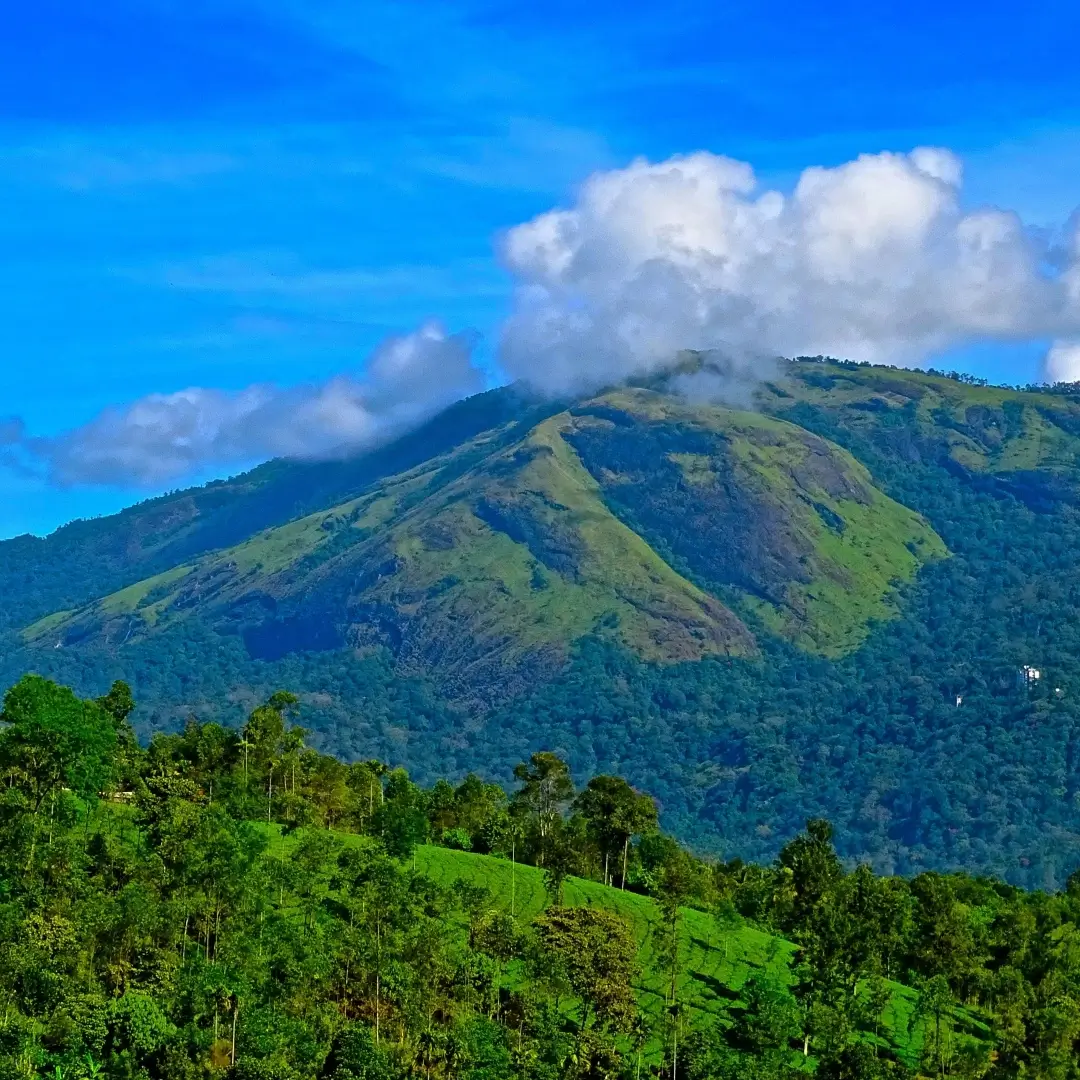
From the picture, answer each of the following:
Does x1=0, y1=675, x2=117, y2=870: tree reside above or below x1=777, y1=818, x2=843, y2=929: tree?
above

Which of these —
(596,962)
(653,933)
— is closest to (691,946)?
(653,933)

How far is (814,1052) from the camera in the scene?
291 feet

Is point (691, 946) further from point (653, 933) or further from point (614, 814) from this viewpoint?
point (614, 814)

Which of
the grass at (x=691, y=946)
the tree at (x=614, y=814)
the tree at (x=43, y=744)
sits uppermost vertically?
the tree at (x=43, y=744)

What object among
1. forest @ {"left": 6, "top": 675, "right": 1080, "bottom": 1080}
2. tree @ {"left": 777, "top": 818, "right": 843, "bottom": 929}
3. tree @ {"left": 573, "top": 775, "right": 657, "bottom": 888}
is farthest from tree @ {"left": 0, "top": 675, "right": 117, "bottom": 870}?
tree @ {"left": 777, "top": 818, "right": 843, "bottom": 929}

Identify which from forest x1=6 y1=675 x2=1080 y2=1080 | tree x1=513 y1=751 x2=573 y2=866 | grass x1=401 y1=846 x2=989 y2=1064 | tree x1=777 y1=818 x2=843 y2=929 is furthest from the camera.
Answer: tree x1=513 y1=751 x2=573 y2=866

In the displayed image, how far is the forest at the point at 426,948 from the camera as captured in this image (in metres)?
78.3

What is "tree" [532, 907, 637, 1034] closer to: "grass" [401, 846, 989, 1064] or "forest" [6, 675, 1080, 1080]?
"forest" [6, 675, 1080, 1080]

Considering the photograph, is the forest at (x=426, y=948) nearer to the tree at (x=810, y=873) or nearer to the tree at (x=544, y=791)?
the tree at (x=810, y=873)

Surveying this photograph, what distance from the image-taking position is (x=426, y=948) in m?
84.0

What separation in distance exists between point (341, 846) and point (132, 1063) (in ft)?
125

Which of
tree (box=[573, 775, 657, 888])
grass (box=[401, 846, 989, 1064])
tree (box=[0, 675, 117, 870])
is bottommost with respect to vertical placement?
grass (box=[401, 846, 989, 1064])

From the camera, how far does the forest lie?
257 feet

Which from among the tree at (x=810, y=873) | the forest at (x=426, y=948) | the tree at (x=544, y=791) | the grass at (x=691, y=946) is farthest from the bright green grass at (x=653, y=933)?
the tree at (x=544, y=791)
